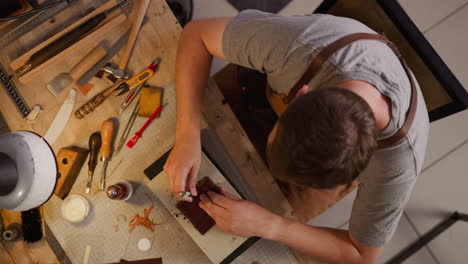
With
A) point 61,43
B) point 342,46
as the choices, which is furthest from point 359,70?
point 61,43

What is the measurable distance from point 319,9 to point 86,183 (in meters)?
1.01

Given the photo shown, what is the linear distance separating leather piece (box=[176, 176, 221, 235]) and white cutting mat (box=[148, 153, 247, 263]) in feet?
0.04

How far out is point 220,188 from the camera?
3.32 ft

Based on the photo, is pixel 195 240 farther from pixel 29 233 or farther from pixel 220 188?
pixel 29 233

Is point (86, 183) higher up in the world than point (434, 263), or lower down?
higher up

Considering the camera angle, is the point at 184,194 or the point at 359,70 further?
the point at 184,194

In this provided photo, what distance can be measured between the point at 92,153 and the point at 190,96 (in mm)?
388

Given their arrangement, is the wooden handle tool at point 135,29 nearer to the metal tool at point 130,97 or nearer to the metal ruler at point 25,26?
the metal tool at point 130,97

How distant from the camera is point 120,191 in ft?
3.31

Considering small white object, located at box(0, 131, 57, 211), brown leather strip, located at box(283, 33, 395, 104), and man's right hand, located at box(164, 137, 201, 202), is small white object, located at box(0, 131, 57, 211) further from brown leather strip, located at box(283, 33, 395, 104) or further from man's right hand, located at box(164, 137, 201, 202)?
brown leather strip, located at box(283, 33, 395, 104)

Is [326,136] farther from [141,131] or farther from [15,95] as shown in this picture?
[15,95]

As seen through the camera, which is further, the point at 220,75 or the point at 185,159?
the point at 220,75

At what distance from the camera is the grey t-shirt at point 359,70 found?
836mm

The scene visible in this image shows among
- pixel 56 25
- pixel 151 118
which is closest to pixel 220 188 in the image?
pixel 151 118
